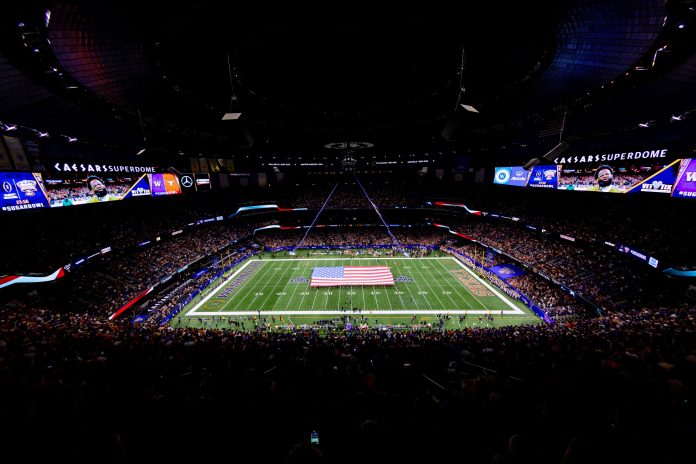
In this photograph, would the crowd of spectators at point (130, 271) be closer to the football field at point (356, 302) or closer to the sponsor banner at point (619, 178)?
the football field at point (356, 302)

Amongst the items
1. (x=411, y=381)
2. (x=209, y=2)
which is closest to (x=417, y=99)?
(x=209, y=2)

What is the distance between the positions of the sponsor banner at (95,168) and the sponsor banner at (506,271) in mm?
46918

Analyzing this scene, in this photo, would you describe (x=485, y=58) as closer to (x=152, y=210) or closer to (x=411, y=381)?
(x=411, y=381)

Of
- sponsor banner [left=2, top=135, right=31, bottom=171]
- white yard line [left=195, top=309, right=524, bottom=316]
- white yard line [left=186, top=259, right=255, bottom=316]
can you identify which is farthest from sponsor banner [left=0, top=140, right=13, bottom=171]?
white yard line [left=195, top=309, right=524, bottom=316]

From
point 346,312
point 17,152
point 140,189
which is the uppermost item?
point 17,152

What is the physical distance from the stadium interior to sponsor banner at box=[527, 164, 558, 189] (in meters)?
0.24

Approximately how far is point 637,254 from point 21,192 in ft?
168

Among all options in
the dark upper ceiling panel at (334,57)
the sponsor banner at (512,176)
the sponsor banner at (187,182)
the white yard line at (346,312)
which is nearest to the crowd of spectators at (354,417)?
the dark upper ceiling panel at (334,57)

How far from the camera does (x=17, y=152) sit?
21.4m

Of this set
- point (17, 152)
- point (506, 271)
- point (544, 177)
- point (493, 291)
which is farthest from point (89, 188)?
point (544, 177)

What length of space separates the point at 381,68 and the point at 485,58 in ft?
20.7

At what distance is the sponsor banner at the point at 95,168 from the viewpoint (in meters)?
25.1

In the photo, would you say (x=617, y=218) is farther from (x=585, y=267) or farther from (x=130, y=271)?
(x=130, y=271)

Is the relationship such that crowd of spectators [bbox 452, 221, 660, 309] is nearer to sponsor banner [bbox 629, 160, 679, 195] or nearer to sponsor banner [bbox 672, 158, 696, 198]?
sponsor banner [bbox 629, 160, 679, 195]
